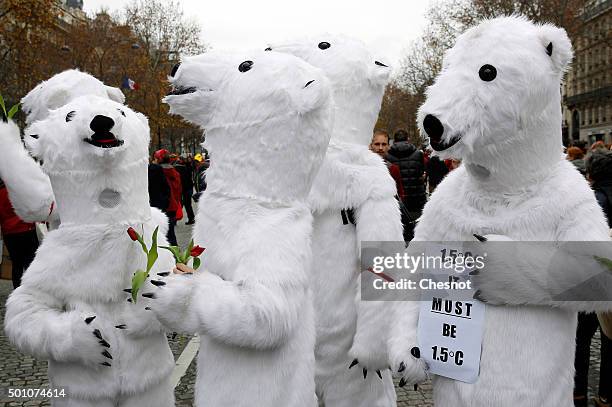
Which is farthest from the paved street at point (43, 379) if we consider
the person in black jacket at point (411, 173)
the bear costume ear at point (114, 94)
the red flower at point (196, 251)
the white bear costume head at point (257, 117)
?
the person in black jacket at point (411, 173)

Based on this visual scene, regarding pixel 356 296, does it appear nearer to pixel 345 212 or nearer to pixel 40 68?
pixel 345 212

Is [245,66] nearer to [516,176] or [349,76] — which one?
[516,176]

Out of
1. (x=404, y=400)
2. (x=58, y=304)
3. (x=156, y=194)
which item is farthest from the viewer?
(x=156, y=194)

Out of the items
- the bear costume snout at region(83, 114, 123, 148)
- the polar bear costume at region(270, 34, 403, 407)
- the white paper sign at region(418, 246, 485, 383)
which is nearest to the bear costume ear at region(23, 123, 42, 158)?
the bear costume snout at region(83, 114, 123, 148)

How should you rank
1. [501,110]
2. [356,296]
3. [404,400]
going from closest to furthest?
[501,110] → [356,296] → [404,400]

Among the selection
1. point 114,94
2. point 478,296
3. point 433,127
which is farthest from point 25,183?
point 478,296

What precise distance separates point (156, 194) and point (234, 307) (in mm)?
8613

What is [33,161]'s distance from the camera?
3971mm

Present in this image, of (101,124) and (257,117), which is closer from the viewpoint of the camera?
(257,117)

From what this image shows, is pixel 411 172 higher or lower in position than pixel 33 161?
higher

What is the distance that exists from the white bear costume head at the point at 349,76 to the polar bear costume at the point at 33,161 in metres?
1.30

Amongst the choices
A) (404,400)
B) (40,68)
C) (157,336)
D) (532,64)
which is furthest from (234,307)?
(40,68)

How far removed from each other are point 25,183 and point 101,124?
1.38 meters

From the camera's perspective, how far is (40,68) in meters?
27.4
